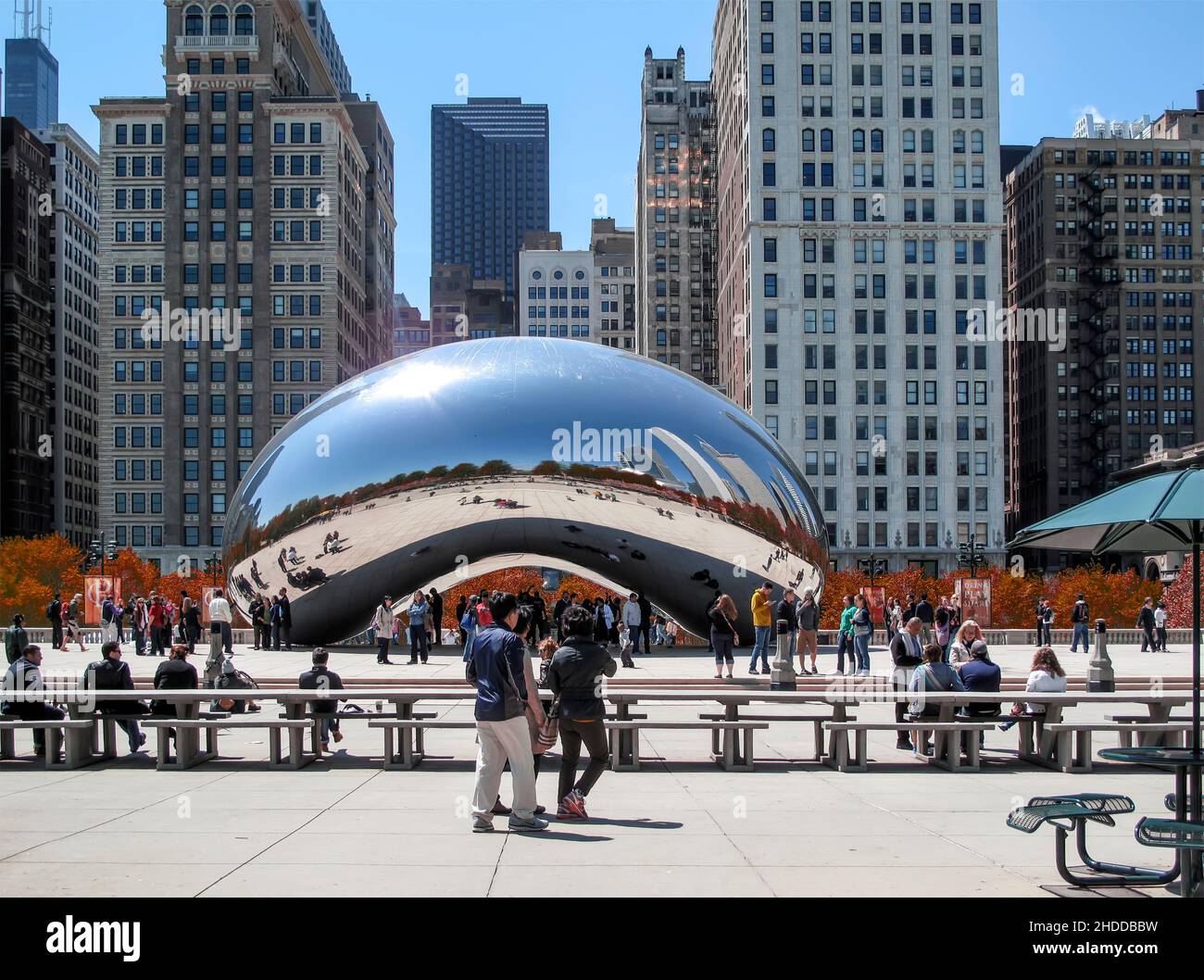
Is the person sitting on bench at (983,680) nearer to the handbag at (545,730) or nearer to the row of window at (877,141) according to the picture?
the handbag at (545,730)

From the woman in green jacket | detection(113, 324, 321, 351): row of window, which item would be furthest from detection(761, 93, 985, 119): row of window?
the woman in green jacket

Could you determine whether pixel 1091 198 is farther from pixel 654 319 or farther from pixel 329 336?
pixel 329 336

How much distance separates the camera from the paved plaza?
659 cm

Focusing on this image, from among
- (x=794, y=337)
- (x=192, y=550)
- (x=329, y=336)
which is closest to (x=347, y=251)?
(x=329, y=336)

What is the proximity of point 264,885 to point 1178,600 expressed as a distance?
3604 centimetres

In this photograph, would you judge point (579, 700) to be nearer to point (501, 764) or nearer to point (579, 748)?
point (579, 748)

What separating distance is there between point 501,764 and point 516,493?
50.6ft

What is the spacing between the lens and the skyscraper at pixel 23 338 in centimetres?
9931

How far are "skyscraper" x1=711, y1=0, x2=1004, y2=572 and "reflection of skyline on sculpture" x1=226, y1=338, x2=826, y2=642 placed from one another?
208ft

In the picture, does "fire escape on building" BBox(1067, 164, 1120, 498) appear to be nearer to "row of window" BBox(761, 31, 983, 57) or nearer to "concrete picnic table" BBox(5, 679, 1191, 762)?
"row of window" BBox(761, 31, 983, 57)

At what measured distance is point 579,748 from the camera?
8.51m

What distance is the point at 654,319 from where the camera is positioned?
425 ft

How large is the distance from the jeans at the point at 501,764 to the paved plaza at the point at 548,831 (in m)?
0.24

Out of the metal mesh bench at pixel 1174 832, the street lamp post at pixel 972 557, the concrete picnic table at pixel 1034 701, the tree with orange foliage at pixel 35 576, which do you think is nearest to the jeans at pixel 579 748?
the concrete picnic table at pixel 1034 701
